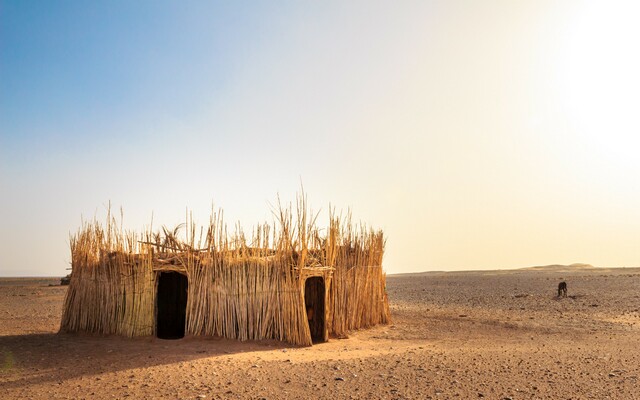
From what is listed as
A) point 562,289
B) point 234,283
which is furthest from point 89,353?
point 562,289

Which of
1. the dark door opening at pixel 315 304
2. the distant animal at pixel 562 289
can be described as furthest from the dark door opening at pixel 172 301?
the distant animal at pixel 562 289

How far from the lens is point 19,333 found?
41.3ft

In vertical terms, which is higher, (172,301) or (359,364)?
(172,301)

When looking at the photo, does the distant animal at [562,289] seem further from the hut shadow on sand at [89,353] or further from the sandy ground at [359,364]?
the hut shadow on sand at [89,353]

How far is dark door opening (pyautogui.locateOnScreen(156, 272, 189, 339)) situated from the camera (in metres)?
14.2

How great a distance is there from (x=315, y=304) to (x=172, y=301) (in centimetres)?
401

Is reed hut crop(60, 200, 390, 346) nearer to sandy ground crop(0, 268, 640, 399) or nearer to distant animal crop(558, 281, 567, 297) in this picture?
sandy ground crop(0, 268, 640, 399)

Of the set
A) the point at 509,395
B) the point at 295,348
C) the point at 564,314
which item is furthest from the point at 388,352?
the point at 564,314

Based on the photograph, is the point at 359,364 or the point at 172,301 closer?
the point at 359,364

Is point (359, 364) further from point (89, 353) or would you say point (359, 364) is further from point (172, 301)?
point (172, 301)

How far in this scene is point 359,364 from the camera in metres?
8.59

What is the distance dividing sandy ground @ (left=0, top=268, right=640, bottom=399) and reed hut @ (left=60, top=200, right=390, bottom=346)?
0.44 m

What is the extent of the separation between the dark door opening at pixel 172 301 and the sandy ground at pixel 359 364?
97.3 inches

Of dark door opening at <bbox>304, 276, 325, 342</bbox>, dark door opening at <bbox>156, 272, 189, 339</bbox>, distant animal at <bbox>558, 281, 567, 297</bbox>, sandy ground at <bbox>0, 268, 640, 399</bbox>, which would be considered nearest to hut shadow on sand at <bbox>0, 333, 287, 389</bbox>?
sandy ground at <bbox>0, 268, 640, 399</bbox>
